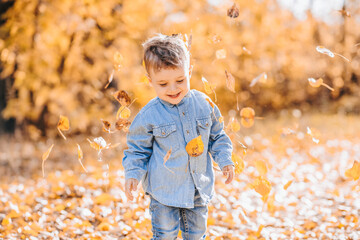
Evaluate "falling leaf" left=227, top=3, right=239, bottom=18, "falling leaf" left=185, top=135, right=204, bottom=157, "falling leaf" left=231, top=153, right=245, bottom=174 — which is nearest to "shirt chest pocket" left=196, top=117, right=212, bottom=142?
"falling leaf" left=185, top=135, right=204, bottom=157

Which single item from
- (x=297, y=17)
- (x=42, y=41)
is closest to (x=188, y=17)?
(x=42, y=41)

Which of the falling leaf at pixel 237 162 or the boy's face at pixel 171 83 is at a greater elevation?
the boy's face at pixel 171 83

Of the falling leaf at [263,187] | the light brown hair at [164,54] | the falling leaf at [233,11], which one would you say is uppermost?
the falling leaf at [233,11]

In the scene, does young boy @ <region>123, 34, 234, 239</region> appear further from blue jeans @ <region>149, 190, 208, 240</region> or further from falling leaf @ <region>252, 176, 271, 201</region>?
falling leaf @ <region>252, 176, 271, 201</region>

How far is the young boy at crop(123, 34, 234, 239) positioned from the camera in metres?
1.90

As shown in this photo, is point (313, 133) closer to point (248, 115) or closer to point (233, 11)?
point (248, 115)

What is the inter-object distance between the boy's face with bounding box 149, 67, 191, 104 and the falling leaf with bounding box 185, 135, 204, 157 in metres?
0.21

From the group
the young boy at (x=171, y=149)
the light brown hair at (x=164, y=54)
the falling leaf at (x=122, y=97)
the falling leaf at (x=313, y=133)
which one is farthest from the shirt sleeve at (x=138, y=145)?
the falling leaf at (x=313, y=133)

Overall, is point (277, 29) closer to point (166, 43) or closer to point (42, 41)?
point (42, 41)

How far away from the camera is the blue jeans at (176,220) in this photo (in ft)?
6.50

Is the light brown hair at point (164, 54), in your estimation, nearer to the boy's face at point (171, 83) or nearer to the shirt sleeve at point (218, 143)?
the boy's face at point (171, 83)

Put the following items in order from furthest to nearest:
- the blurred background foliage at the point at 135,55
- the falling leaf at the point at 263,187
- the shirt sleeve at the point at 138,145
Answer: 1. the blurred background foliage at the point at 135,55
2. the falling leaf at the point at 263,187
3. the shirt sleeve at the point at 138,145

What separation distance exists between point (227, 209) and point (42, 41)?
3.92 meters

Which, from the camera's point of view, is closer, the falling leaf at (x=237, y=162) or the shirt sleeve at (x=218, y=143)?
the shirt sleeve at (x=218, y=143)
